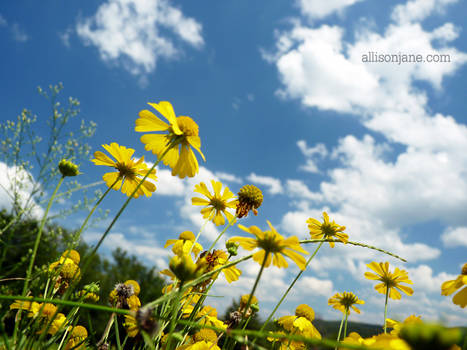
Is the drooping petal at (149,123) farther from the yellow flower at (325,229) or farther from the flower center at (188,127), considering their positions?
the yellow flower at (325,229)

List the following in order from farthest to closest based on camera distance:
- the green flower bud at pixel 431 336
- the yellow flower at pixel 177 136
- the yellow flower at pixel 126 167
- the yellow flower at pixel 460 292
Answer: the yellow flower at pixel 126 167
the yellow flower at pixel 177 136
the yellow flower at pixel 460 292
the green flower bud at pixel 431 336

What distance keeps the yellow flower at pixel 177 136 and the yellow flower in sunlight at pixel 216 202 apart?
0.40 m

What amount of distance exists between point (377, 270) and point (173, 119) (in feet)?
5.37

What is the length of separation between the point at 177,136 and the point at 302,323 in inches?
59.4

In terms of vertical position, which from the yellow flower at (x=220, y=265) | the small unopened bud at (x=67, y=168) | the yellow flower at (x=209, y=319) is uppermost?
the small unopened bud at (x=67, y=168)

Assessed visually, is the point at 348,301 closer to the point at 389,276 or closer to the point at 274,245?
the point at 389,276

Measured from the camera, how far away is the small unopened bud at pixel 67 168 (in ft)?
4.09

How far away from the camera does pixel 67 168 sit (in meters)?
1.25

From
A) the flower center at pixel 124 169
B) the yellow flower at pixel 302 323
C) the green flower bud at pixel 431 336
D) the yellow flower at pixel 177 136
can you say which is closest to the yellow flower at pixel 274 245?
the green flower bud at pixel 431 336

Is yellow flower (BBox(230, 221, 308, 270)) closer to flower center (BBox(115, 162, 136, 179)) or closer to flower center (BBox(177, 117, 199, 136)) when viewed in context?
flower center (BBox(177, 117, 199, 136))

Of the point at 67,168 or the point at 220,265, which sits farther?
the point at 220,265

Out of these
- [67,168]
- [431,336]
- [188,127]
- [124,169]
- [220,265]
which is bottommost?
[431,336]

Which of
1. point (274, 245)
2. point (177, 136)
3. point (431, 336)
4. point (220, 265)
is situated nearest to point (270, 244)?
point (274, 245)

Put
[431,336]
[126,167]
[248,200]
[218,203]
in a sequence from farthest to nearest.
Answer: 1. [218,203]
2. [248,200]
3. [126,167]
4. [431,336]
